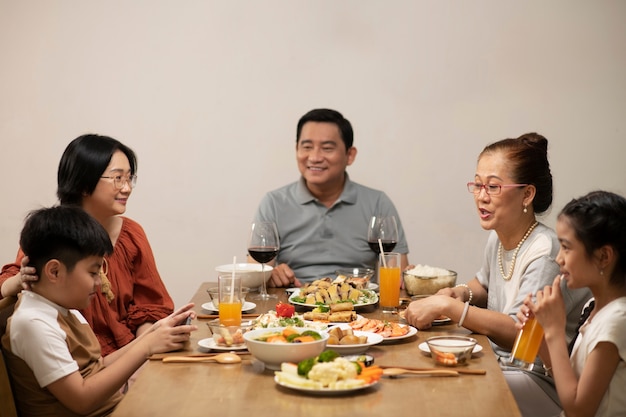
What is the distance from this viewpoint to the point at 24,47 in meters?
4.35

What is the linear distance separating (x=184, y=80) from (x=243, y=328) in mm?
2540

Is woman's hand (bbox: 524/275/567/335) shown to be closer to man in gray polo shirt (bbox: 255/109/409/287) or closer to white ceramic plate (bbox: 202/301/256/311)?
white ceramic plate (bbox: 202/301/256/311)

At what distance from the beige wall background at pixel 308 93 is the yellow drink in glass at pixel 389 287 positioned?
1876 mm

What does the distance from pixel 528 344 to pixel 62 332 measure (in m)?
1.16

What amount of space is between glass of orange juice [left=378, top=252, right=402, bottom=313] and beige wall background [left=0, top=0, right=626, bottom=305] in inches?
73.7

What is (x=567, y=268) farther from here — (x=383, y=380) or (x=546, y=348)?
(x=383, y=380)

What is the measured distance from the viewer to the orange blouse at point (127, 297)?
267 centimetres

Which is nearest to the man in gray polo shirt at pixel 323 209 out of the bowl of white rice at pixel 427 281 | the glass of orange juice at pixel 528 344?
the bowl of white rice at pixel 427 281

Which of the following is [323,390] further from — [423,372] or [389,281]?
[389,281]

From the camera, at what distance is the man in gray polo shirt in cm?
358

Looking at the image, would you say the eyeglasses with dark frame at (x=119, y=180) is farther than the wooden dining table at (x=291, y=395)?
Yes

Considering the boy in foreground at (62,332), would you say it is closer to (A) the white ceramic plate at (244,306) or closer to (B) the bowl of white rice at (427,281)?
(A) the white ceramic plate at (244,306)

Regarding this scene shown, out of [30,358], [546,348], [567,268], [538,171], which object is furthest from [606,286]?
[30,358]

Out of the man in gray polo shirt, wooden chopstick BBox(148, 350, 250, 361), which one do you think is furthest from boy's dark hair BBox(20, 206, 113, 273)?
the man in gray polo shirt
